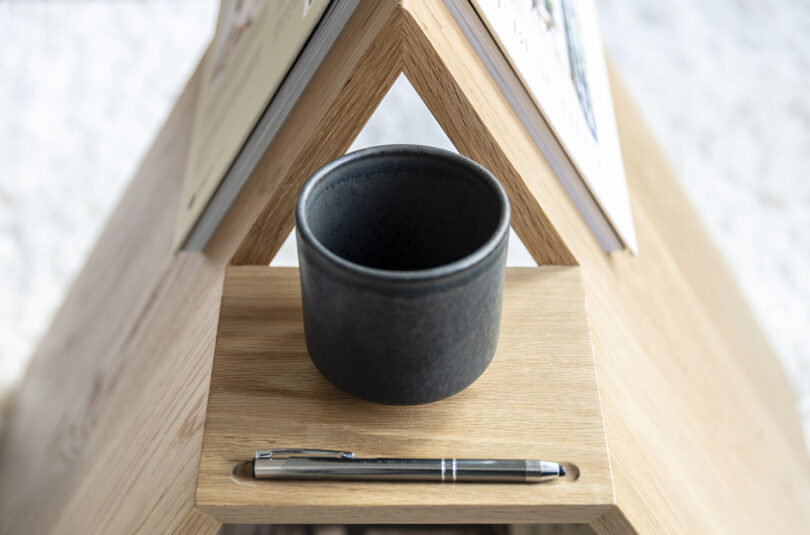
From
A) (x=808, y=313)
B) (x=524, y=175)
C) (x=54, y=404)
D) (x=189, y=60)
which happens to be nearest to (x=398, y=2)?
(x=524, y=175)

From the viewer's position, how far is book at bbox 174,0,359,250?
426mm

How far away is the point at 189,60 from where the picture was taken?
1528mm

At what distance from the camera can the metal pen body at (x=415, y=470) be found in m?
0.36

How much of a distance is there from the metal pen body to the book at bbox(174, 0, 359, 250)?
0.63 ft

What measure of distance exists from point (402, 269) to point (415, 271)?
0.21 feet

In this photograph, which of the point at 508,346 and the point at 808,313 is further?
the point at 808,313

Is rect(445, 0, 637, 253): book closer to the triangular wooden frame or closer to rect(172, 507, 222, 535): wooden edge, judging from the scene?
the triangular wooden frame

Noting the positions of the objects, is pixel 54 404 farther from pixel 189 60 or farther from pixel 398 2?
pixel 189 60

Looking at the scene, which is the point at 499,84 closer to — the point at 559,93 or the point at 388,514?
the point at 559,93

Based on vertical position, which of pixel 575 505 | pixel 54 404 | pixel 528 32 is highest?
pixel 528 32

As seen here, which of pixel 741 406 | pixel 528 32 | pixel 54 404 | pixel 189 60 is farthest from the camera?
pixel 189 60

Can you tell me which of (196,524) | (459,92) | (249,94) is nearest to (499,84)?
(459,92)

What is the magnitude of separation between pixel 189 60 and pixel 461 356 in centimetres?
131

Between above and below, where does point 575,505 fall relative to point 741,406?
above
